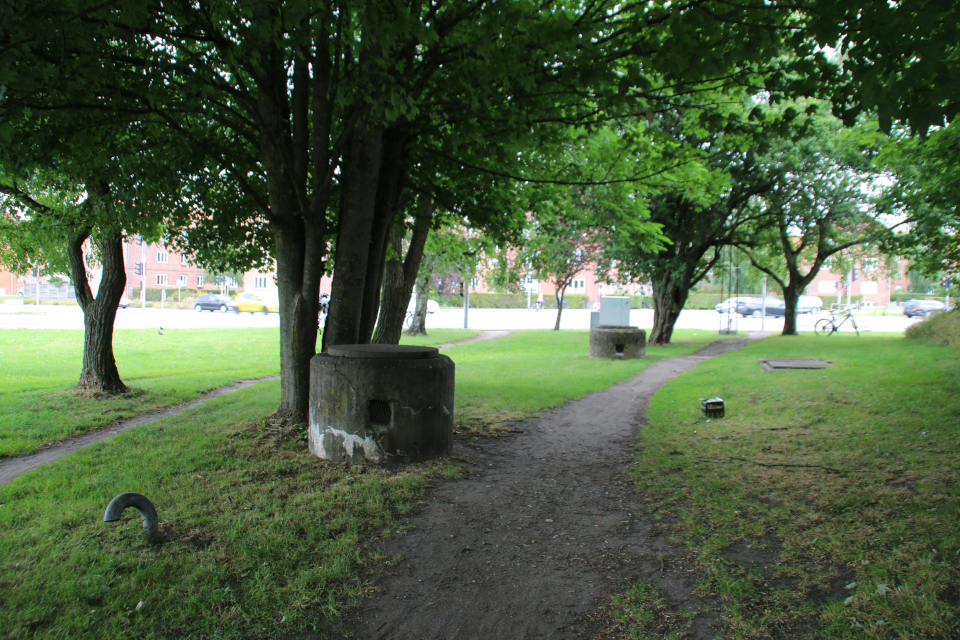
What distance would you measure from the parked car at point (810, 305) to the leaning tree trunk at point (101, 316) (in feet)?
200

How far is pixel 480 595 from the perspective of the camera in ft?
11.2

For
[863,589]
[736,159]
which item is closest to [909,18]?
[863,589]

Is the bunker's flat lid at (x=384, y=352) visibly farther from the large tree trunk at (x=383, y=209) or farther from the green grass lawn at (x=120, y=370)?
the green grass lawn at (x=120, y=370)

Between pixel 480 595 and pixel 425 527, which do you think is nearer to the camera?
pixel 480 595

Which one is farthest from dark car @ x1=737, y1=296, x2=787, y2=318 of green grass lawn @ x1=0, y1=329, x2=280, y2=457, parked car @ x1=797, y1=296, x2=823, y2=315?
green grass lawn @ x1=0, y1=329, x2=280, y2=457

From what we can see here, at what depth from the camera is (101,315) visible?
A: 10.1 metres

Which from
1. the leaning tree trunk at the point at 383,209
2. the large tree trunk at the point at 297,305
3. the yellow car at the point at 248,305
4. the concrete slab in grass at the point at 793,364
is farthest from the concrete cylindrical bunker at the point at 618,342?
the yellow car at the point at 248,305

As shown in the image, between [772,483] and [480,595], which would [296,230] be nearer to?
[480,595]

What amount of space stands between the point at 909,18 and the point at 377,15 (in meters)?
3.53

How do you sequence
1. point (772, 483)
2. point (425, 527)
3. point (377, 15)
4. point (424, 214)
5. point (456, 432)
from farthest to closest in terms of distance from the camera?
point (424, 214), point (456, 432), point (772, 483), point (377, 15), point (425, 527)

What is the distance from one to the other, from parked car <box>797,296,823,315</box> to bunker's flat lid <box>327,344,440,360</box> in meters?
61.2

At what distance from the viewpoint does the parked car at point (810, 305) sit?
59194mm

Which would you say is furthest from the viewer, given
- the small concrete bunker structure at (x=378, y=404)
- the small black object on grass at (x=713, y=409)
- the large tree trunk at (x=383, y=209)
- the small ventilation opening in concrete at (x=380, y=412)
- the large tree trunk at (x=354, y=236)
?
the small black object on grass at (x=713, y=409)

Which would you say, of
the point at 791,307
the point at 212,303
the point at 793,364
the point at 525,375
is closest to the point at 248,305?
the point at 212,303
